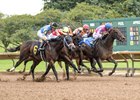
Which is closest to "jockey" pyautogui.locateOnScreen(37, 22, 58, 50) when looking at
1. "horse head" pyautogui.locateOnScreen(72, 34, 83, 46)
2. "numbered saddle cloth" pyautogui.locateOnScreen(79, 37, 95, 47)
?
"horse head" pyautogui.locateOnScreen(72, 34, 83, 46)

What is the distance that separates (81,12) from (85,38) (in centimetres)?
2533

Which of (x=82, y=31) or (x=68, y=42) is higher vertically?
(x=82, y=31)

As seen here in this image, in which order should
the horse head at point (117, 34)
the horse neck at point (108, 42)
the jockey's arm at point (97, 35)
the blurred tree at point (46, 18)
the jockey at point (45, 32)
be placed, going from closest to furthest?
1. the jockey at point (45, 32)
2. the horse head at point (117, 34)
3. the horse neck at point (108, 42)
4. the jockey's arm at point (97, 35)
5. the blurred tree at point (46, 18)

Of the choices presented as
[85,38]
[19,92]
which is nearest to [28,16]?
[85,38]

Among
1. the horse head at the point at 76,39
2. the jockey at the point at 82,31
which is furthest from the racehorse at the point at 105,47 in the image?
the jockey at the point at 82,31

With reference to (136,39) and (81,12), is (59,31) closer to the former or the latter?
(136,39)

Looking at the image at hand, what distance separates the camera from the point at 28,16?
4362cm

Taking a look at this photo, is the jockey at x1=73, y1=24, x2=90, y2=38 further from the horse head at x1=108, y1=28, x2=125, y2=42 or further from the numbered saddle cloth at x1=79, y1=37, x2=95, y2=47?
the horse head at x1=108, y1=28, x2=125, y2=42

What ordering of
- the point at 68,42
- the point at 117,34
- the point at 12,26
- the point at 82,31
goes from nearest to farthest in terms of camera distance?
the point at 68,42, the point at 117,34, the point at 82,31, the point at 12,26

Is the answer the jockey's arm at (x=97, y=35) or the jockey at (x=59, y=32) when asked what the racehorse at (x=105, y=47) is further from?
the jockey at (x=59, y=32)

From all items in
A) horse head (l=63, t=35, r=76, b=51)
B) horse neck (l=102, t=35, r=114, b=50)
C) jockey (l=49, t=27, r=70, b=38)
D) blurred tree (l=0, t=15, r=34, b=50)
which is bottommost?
blurred tree (l=0, t=15, r=34, b=50)

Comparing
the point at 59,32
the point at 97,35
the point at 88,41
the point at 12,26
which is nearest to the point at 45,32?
the point at 59,32

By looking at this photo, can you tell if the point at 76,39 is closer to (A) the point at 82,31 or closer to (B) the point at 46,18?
(A) the point at 82,31

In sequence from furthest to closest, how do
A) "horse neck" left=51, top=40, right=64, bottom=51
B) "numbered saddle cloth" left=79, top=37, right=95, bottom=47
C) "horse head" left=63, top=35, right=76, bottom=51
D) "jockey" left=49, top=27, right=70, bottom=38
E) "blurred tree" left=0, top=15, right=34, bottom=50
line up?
1. "blurred tree" left=0, top=15, right=34, bottom=50
2. "numbered saddle cloth" left=79, top=37, right=95, bottom=47
3. "jockey" left=49, top=27, right=70, bottom=38
4. "horse neck" left=51, top=40, right=64, bottom=51
5. "horse head" left=63, top=35, right=76, bottom=51
